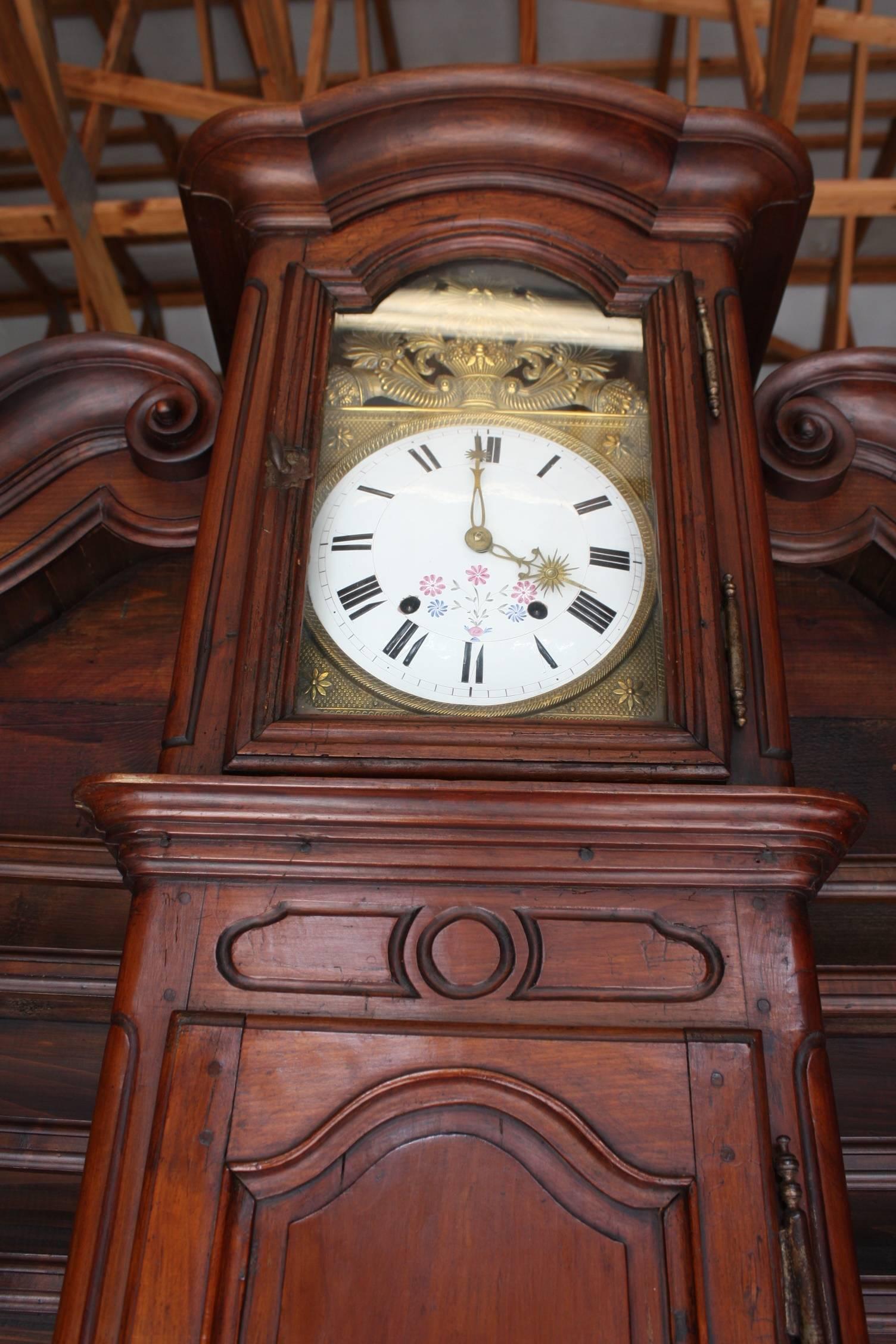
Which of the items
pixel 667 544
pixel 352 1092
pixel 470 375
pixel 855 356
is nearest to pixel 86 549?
pixel 470 375

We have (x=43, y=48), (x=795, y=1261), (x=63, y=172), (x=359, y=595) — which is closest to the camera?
(x=795, y=1261)

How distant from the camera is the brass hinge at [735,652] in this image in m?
1.23

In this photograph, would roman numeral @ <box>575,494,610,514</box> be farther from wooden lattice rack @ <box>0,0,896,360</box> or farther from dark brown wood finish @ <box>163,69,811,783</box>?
wooden lattice rack @ <box>0,0,896,360</box>

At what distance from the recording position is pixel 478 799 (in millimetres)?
1143

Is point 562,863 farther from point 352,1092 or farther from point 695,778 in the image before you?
point 352,1092

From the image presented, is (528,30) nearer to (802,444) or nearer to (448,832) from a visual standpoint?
(802,444)

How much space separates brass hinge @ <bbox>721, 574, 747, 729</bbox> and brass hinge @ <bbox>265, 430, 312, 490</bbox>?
0.49 m

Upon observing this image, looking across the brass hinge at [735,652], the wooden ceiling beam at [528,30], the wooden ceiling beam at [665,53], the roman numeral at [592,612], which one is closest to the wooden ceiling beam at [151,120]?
the wooden ceiling beam at [528,30]

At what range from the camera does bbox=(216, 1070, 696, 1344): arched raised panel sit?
0.97m

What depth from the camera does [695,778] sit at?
1.18m

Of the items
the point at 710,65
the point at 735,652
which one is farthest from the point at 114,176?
the point at 735,652

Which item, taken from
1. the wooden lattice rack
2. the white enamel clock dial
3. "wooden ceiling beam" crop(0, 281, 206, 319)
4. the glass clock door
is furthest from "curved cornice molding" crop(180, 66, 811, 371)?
"wooden ceiling beam" crop(0, 281, 206, 319)

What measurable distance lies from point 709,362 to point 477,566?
0.38 m

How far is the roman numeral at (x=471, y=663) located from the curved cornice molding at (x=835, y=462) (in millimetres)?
623
